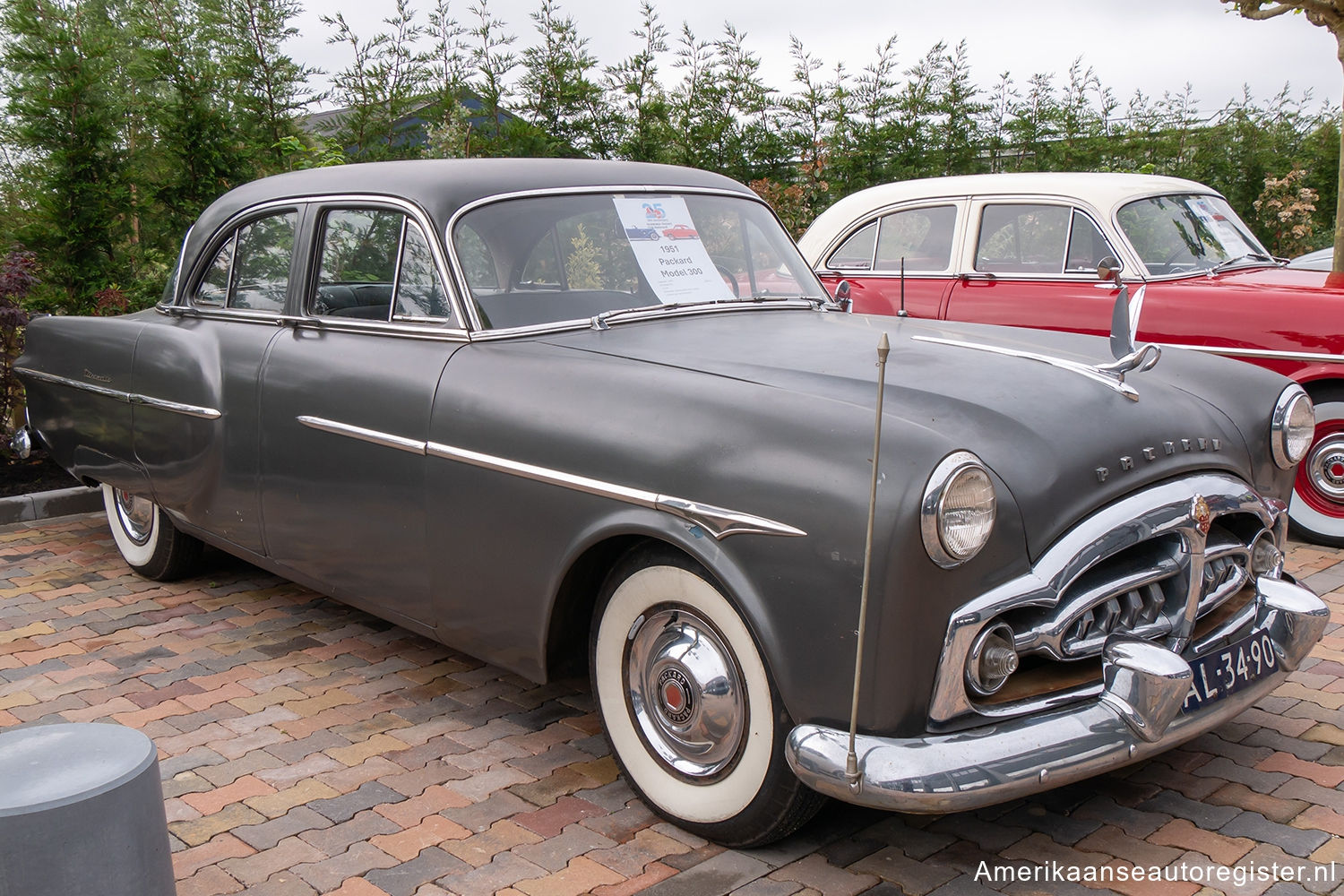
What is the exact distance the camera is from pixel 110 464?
15.5 ft

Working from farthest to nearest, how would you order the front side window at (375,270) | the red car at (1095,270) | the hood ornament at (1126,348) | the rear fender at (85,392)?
the red car at (1095,270)
the rear fender at (85,392)
the front side window at (375,270)
the hood ornament at (1126,348)

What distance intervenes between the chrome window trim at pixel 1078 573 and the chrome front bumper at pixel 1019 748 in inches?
1.7

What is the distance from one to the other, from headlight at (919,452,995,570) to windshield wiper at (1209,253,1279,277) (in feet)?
13.8

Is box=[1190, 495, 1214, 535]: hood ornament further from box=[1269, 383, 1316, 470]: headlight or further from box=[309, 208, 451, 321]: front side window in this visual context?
box=[309, 208, 451, 321]: front side window

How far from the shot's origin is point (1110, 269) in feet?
18.3

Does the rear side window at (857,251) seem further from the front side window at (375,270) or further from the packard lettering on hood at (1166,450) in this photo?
the packard lettering on hood at (1166,450)

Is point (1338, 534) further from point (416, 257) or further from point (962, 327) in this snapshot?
point (416, 257)

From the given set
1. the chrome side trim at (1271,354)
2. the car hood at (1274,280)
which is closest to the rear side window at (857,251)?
the car hood at (1274,280)

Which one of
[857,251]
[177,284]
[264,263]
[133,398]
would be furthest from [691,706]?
[857,251]

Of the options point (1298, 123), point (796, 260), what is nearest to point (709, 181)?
point (796, 260)

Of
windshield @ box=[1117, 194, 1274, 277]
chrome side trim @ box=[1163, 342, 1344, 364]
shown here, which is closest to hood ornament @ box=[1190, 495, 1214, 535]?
chrome side trim @ box=[1163, 342, 1344, 364]

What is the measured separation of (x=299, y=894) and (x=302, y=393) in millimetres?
1641

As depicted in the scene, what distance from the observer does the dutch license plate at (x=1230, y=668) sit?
8.39 ft

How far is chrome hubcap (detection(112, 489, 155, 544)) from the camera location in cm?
493
